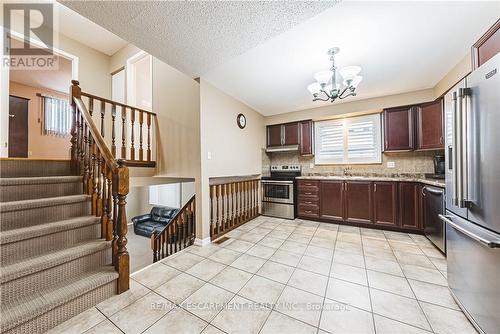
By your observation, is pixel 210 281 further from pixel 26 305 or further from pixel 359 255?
pixel 359 255

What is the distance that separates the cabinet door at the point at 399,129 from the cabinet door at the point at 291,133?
1.76m

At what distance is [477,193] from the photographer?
4.30 feet

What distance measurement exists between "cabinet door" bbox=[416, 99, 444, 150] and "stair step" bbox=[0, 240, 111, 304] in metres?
4.75

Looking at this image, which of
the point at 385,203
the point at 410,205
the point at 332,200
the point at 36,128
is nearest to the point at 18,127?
the point at 36,128

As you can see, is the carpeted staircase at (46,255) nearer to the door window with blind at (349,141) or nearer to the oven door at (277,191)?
the oven door at (277,191)

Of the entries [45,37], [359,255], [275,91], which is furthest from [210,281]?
[45,37]

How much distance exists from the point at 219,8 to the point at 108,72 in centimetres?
470

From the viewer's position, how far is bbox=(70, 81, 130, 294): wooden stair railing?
173 centimetres

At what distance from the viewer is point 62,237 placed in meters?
1.70

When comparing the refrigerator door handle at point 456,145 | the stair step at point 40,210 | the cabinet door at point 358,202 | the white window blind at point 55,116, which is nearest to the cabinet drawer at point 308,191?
the cabinet door at point 358,202

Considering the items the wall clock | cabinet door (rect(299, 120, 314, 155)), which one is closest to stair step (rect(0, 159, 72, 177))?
the wall clock

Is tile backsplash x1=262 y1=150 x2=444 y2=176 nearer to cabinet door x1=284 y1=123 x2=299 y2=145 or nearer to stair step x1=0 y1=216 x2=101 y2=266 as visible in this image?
cabinet door x1=284 y1=123 x2=299 y2=145

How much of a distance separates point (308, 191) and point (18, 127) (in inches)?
272

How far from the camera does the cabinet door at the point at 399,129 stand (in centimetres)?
342
